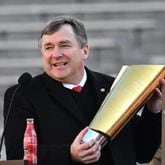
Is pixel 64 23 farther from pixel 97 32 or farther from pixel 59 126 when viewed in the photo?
pixel 97 32

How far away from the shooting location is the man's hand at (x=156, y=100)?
3.67 metres

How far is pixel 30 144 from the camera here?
3.45m

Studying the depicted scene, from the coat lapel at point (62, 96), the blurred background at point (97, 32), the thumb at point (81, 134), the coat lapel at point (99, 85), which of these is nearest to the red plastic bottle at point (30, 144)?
the thumb at point (81, 134)

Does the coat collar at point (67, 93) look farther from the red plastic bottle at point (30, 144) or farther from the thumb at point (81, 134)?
the red plastic bottle at point (30, 144)

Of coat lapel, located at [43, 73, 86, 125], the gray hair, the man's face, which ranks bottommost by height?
coat lapel, located at [43, 73, 86, 125]

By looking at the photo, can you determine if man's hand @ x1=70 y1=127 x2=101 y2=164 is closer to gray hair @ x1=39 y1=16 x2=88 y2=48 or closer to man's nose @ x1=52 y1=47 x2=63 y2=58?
man's nose @ x1=52 y1=47 x2=63 y2=58

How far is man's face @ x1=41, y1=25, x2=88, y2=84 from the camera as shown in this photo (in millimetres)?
3760

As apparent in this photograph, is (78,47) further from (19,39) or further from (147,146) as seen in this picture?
(19,39)

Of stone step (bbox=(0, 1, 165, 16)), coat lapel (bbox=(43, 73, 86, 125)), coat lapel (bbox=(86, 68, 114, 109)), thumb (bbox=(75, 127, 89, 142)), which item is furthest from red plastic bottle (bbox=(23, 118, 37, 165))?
stone step (bbox=(0, 1, 165, 16))

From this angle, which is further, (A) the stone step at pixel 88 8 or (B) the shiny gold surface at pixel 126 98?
(A) the stone step at pixel 88 8

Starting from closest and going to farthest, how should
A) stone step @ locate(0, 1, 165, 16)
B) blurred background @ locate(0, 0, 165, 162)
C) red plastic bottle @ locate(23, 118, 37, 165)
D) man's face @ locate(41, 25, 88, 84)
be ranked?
red plastic bottle @ locate(23, 118, 37, 165) → man's face @ locate(41, 25, 88, 84) → blurred background @ locate(0, 0, 165, 162) → stone step @ locate(0, 1, 165, 16)

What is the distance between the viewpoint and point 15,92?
3.77 meters

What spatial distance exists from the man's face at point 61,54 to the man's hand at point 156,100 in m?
0.36

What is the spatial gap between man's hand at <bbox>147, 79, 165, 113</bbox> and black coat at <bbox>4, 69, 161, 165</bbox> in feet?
0.12
